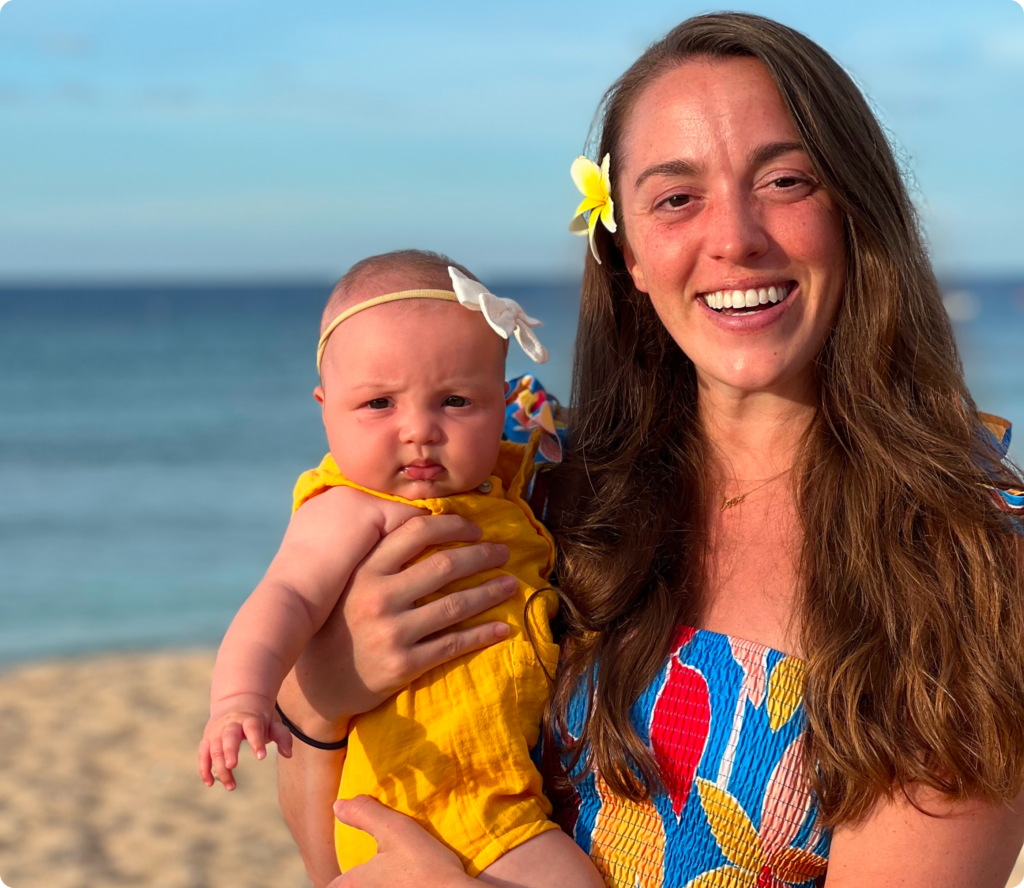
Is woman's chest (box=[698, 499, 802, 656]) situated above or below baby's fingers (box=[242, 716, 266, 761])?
above

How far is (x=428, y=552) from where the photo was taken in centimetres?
240

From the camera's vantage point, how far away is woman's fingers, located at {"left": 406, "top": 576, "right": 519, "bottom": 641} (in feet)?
7.49

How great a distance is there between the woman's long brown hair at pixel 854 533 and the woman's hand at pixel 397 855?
0.34m

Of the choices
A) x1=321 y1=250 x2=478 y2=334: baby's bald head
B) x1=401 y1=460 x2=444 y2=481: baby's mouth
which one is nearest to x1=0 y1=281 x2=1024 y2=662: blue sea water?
x1=321 y1=250 x2=478 y2=334: baby's bald head

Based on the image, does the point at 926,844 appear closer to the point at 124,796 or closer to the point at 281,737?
the point at 281,737

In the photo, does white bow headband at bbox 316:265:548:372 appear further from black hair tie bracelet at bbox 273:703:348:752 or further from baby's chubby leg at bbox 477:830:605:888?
baby's chubby leg at bbox 477:830:605:888

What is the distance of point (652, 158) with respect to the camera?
249 centimetres

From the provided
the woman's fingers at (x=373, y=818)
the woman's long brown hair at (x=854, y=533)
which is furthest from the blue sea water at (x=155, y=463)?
→ the woman's fingers at (x=373, y=818)

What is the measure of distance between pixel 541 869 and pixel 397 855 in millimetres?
285

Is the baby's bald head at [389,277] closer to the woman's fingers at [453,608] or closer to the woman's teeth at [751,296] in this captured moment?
the woman's teeth at [751,296]

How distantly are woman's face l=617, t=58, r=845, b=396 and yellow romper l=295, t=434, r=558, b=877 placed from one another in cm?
70

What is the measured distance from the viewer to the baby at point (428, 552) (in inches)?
88.1

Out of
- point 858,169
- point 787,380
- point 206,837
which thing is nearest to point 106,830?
point 206,837

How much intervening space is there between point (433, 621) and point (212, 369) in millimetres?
31634
